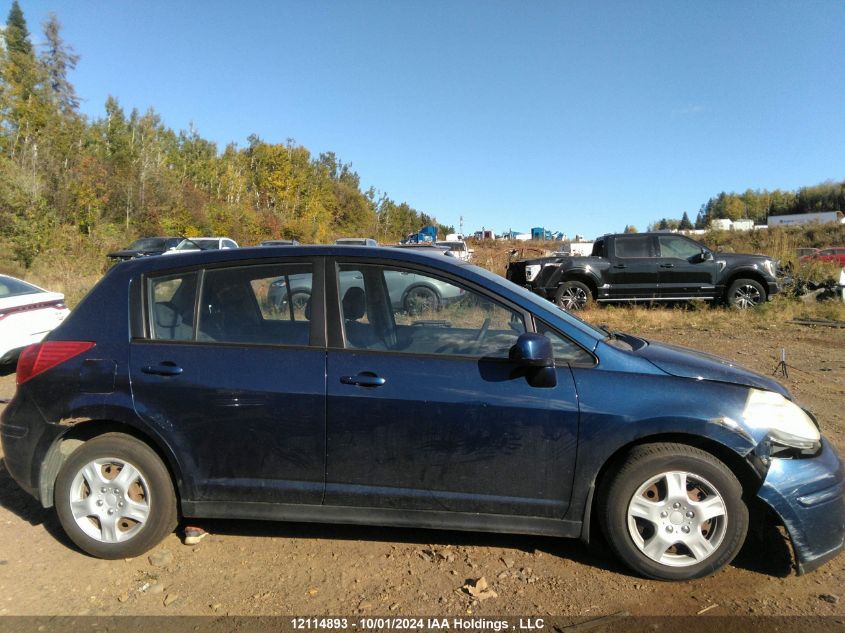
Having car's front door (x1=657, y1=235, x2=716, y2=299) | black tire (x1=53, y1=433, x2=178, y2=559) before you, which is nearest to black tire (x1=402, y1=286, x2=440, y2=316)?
black tire (x1=53, y1=433, x2=178, y2=559)

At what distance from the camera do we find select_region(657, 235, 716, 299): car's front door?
13.1 metres

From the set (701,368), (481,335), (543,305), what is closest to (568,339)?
(543,305)

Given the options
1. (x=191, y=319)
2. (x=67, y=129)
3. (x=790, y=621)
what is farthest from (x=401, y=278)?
(x=67, y=129)

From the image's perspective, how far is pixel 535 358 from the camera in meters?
2.97

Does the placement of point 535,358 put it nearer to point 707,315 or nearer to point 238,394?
point 238,394

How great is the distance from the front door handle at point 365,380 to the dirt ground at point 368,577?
1.02 metres

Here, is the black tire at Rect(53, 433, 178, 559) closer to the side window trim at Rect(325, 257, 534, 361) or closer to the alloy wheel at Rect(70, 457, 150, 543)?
the alloy wheel at Rect(70, 457, 150, 543)

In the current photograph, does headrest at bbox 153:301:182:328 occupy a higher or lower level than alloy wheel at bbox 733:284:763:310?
higher

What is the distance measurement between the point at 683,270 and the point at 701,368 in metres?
10.9

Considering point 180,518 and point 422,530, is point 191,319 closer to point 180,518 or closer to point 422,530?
point 180,518

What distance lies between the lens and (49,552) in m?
3.47

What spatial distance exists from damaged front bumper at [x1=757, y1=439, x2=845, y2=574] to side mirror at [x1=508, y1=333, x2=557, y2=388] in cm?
119

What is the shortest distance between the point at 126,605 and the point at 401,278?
7.26ft

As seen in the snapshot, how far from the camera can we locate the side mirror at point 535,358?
9.81 ft
